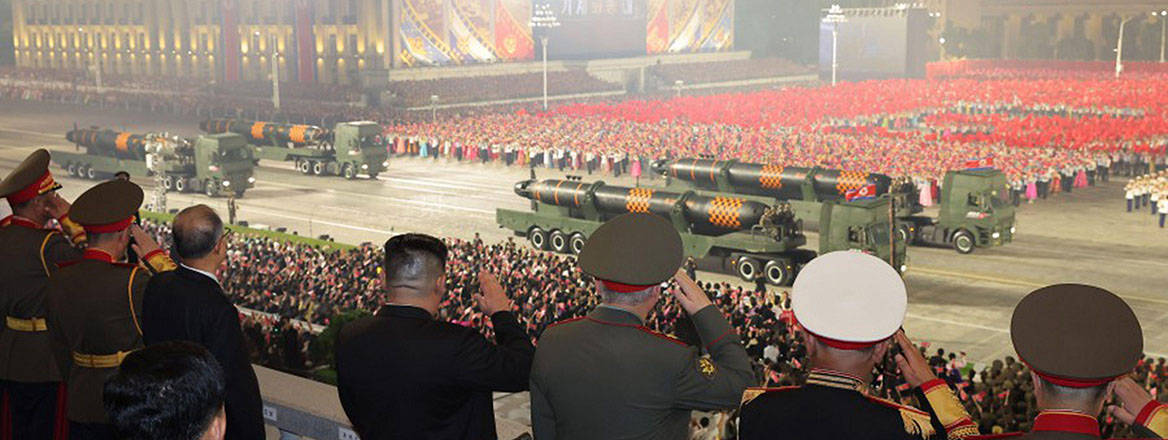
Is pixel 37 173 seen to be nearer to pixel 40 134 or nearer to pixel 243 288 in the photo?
pixel 243 288

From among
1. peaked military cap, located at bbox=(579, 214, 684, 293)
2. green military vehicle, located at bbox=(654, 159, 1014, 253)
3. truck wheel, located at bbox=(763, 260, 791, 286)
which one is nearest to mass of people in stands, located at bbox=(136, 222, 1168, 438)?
truck wheel, located at bbox=(763, 260, 791, 286)

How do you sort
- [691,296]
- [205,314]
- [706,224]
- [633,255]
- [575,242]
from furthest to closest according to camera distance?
[575,242] → [706,224] → [205,314] → [691,296] → [633,255]

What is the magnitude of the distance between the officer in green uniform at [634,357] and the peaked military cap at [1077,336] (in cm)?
120

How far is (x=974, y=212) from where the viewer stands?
2612cm

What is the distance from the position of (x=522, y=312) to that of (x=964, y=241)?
1360 cm

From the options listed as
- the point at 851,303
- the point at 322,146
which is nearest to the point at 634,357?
the point at 851,303

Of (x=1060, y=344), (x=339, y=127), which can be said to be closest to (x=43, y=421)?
(x=1060, y=344)

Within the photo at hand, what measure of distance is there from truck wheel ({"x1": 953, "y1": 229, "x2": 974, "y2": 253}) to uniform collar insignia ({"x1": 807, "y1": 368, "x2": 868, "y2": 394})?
23257mm

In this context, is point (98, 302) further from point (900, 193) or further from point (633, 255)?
point (900, 193)

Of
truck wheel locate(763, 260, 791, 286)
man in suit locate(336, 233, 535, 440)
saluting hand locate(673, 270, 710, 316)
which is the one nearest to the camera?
saluting hand locate(673, 270, 710, 316)

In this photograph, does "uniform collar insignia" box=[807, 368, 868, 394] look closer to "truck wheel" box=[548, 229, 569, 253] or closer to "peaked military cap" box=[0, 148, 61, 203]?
"peaked military cap" box=[0, 148, 61, 203]

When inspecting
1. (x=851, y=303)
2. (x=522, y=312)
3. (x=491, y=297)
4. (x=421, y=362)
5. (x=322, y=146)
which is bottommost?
(x=522, y=312)

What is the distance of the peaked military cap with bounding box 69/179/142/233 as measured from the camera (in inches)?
250

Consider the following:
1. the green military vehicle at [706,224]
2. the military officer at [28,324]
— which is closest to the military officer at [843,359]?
the military officer at [28,324]
